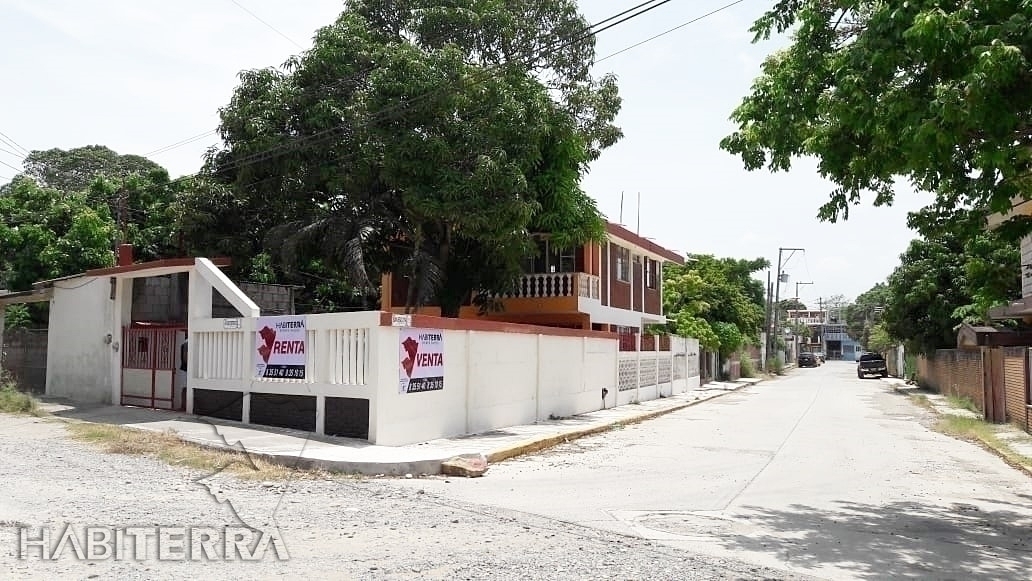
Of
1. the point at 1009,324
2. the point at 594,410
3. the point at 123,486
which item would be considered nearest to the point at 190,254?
the point at 594,410

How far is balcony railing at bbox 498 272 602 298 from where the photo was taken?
24.6m

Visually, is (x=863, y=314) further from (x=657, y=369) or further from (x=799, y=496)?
(x=799, y=496)

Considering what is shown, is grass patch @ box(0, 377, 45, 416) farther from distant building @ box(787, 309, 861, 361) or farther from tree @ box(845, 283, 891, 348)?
distant building @ box(787, 309, 861, 361)

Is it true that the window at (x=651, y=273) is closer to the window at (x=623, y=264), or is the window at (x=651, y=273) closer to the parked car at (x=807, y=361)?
the window at (x=623, y=264)

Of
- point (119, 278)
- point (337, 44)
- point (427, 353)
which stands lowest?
point (427, 353)

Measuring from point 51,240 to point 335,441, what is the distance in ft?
54.9

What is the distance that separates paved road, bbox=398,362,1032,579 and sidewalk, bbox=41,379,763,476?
61 centimetres

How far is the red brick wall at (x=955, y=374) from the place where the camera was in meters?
24.6

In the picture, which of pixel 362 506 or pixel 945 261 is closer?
pixel 362 506

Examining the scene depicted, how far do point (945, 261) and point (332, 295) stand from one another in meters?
25.1

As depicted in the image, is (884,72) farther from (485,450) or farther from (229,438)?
(229,438)

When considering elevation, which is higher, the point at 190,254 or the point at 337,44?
the point at 337,44

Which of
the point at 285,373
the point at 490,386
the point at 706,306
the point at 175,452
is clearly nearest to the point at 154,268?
the point at 285,373

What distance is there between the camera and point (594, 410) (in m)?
22.1
